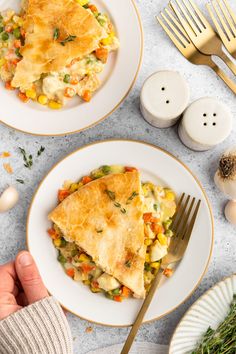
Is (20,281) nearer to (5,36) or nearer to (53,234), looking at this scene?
(53,234)

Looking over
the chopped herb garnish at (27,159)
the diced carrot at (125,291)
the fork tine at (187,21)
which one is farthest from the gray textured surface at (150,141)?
the diced carrot at (125,291)

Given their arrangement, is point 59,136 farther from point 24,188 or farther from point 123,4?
point 123,4

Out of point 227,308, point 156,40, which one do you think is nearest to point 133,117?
point 156,40

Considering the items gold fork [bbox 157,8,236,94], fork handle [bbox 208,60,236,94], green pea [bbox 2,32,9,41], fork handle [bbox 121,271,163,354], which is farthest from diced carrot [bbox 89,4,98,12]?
fork handle [bbox 121,271,163,354]

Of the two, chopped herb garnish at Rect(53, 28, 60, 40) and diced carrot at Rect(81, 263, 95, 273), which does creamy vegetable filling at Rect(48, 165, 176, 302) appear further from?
chopped herb garnish at Rect(53, 28, 60, 40)

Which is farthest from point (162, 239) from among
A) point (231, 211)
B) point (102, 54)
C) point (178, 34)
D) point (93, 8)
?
point (93, 8)

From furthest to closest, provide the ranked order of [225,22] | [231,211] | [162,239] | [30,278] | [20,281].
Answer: [225,22], [231,211], [162,239], [20,281], [30,278]
